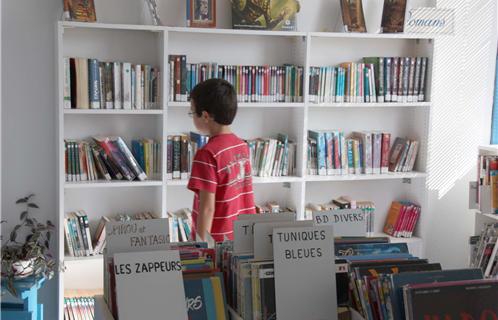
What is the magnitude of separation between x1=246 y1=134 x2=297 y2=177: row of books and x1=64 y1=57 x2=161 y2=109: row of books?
698 millimetres

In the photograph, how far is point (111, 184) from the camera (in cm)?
429

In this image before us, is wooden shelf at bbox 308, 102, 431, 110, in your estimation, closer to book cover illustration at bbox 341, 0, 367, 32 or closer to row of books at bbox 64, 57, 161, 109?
book cover illustration at bbox 341, 0, 367, 32

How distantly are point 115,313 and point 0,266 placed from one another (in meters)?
2.10

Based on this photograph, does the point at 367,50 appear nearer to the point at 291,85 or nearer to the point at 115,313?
the point at 291,85

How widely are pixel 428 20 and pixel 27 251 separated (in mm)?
2900

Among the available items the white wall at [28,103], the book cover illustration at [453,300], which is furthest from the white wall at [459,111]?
the book cover illustration at [453,300]

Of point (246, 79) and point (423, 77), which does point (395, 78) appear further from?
point (246, 79)

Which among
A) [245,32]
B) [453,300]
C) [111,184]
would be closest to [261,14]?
[245,32]

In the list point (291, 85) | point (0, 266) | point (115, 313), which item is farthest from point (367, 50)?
point (115, 313)

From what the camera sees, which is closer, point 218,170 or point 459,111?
point 218,170

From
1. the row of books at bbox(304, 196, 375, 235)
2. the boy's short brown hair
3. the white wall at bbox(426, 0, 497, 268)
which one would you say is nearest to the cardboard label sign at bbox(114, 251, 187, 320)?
the boy's short brown hair

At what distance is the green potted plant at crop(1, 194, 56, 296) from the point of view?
408 centimetres

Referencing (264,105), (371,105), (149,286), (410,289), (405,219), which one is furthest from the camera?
(405,219)

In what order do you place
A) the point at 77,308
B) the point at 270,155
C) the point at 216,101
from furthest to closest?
the point at 270,155
the point at 77,308
the point at 216,101
